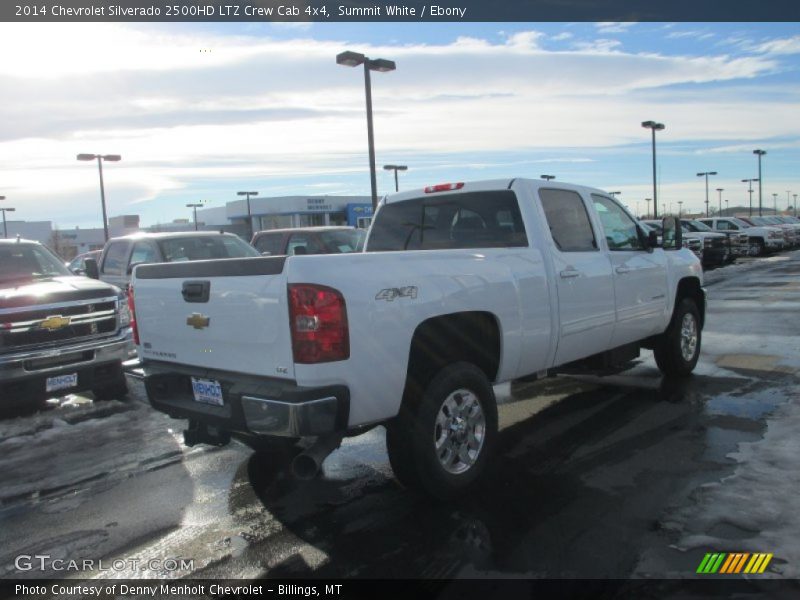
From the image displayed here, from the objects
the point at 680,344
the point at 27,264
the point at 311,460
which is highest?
the point at 27,264

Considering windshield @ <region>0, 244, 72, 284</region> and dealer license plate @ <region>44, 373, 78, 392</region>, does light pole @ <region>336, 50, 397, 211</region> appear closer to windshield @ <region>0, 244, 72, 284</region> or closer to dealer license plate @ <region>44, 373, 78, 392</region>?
windshield @ <region>0, 244, 72, 284</region>

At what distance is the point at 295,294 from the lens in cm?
358

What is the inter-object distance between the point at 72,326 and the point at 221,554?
408cm

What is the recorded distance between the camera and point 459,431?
442 cm

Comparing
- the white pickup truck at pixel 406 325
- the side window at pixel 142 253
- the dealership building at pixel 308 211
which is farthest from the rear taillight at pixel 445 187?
the dealership building at pixel 308 211

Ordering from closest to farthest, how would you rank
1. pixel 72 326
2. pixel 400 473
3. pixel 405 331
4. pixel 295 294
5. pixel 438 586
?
pixel 438 586 < pixel 295 294 < pixel 405 331 < pixel 400 473 < pixel 72 326

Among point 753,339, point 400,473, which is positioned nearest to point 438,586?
point 400,473

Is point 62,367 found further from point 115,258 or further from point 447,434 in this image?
point 115,258

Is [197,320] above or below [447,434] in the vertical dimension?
above

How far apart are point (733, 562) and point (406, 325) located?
2.10 metres

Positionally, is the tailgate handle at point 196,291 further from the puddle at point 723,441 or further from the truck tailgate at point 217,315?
the puddle at point 723,441

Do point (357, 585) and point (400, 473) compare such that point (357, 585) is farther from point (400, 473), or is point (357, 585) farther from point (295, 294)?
point (295, 294)

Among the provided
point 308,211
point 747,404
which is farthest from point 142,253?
point 308,211

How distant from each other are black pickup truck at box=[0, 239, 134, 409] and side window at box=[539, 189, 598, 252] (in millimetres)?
4694
